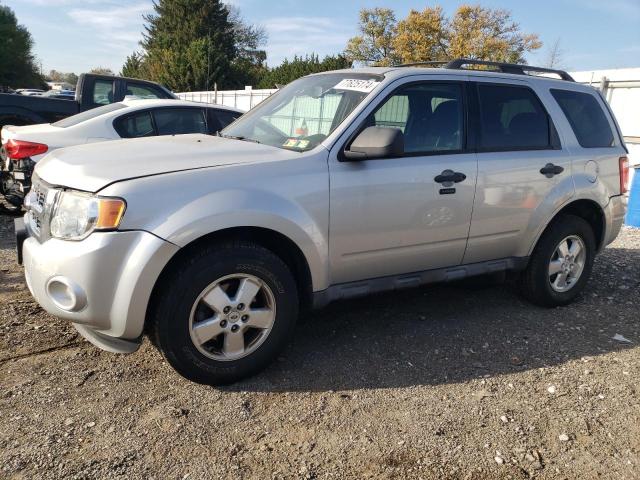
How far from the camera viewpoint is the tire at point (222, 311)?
2.88m

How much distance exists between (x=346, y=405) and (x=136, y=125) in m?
4.95

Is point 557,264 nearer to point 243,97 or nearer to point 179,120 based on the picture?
point 179,120

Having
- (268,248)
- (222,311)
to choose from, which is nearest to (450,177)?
(268,248)

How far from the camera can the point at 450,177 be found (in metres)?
3.72

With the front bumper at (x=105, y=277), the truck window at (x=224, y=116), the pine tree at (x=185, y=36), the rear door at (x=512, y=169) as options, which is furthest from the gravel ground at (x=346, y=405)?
the pine tree at (x=185, y=36)

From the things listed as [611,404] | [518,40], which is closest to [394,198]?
[611,404]

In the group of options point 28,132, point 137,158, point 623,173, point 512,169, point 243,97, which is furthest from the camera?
point 243,97

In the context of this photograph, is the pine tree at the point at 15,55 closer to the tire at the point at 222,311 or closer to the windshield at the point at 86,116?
the windshield at the point at 86,116

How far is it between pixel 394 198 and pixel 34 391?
238 cm

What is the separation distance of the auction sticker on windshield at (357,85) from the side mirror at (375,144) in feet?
1.46

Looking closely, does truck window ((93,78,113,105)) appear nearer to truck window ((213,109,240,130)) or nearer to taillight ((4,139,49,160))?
truck window ((213,109,240,130))

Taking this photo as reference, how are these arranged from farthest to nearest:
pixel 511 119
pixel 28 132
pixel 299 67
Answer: pixel 299 67, pixel 28 132, pixel 511 119

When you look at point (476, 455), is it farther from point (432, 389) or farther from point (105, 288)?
point (105, 288)

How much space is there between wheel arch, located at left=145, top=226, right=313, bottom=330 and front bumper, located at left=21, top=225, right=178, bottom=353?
5.1 inches
